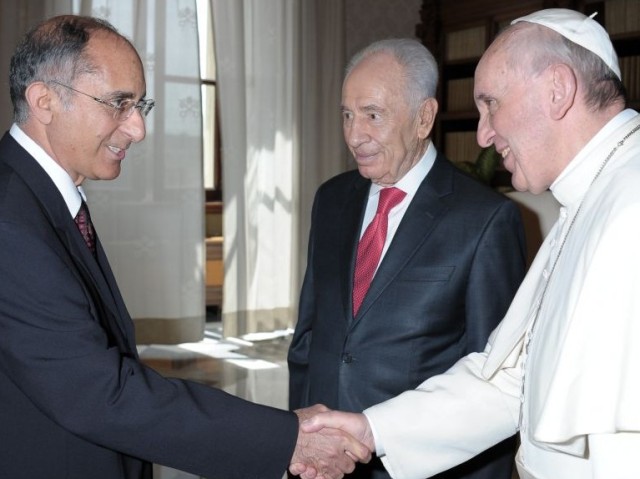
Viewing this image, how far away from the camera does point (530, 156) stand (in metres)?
1.60

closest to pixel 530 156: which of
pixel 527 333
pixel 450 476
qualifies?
pixel 527 333

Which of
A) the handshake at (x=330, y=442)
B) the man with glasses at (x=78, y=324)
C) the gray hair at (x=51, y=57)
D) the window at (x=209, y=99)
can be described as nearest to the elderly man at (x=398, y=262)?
the handshake at (x=330, y=442)

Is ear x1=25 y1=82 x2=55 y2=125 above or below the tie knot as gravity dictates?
above

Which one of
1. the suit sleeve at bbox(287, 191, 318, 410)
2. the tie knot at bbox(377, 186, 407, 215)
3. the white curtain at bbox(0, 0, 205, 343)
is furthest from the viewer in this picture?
the white curtain at bbox(0, 0, 205, 343)

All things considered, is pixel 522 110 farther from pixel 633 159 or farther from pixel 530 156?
pixel 633 159

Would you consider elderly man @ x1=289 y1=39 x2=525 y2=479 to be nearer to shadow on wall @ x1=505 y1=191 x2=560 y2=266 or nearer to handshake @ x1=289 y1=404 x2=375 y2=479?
handshake @ x1=289 y1=404 x2=375 y2=479

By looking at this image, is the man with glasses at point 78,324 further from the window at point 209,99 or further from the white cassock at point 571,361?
the window at point 209,99

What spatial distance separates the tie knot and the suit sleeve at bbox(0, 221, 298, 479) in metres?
0.68

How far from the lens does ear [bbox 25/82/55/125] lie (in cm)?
169

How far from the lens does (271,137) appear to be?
7129 millimetres

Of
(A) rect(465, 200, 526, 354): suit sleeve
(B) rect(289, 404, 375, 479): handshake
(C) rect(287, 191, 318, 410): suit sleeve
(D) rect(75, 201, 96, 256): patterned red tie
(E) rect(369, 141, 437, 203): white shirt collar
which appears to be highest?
(E) rect(369, 141, 437, 203): white shirt collar

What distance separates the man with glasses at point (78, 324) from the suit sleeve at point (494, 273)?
50 centimetres

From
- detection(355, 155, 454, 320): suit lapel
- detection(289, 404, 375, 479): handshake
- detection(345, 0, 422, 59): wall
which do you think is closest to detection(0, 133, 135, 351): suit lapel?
detection(289, 404, 375, 479): handshake

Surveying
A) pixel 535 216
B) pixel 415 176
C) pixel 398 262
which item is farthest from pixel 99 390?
pixel 535 216
